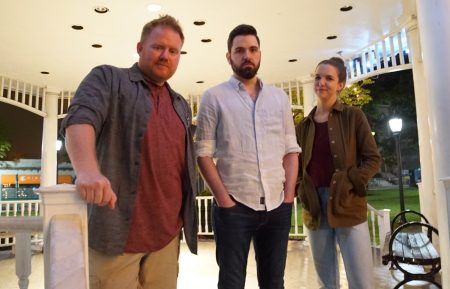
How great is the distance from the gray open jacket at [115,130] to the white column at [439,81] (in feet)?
5.85

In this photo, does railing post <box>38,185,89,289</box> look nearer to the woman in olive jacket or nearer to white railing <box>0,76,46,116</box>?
the woman in olive jacket

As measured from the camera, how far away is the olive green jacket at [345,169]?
2020 mm

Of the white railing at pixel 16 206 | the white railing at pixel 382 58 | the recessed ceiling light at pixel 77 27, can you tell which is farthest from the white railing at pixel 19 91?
the white railing at pixel 382 58

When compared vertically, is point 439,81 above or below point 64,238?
above

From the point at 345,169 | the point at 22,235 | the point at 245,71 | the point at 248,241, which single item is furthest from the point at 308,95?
the point at 22,235

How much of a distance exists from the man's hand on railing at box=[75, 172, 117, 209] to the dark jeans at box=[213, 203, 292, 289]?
2.50ft

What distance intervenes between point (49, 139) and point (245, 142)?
277 inches

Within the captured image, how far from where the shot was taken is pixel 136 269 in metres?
1.39

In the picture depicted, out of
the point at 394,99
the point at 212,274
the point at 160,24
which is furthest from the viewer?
the point at 394,99

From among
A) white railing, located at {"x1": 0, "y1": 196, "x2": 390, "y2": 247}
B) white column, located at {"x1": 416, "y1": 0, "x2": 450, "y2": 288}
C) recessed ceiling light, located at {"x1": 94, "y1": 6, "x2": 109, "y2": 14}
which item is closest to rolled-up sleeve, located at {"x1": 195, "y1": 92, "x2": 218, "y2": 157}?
white column, located at {"x1": 416, "y1": 0, "x2": 450, "y2": 288}

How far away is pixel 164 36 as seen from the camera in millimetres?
1483

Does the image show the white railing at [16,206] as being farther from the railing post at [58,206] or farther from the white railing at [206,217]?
the railing post at [58,206]

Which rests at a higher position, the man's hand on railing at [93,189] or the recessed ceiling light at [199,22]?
the recessed ceiling light at [199,22]

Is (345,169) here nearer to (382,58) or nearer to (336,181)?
(336,181)
